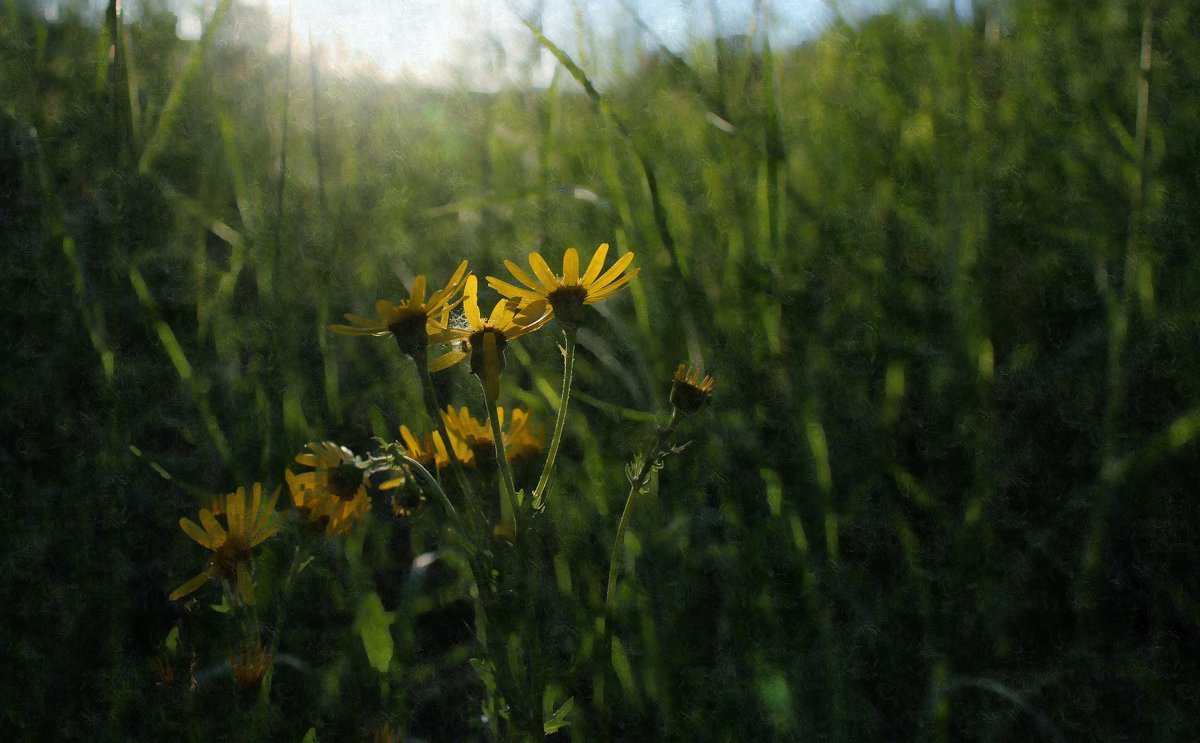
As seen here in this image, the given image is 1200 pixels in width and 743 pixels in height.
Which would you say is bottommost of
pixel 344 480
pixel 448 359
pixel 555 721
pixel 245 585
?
pixel 555 721

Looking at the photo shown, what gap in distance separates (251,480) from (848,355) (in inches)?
33.2

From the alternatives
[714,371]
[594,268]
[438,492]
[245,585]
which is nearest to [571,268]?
[594,268]

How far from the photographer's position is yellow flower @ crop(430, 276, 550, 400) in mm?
871

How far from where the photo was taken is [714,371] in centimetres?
121

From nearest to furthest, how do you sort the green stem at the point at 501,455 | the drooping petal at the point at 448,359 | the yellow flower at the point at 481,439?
the green stem at the point at 501,455 → the drooping petal at the point at 448,359 → the yellow flower at the point at 481,439

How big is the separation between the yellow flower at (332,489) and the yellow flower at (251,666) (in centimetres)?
14

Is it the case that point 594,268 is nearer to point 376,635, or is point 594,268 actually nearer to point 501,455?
point 501,455

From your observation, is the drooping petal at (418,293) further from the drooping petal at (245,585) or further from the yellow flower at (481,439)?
the drooping petal at (245,585)

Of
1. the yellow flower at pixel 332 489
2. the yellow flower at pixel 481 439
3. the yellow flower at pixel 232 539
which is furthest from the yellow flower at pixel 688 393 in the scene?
the yellow flower at pixel 232 539

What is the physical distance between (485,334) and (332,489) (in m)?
0.25

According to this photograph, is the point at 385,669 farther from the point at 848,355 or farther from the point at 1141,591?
the point at 1141,591

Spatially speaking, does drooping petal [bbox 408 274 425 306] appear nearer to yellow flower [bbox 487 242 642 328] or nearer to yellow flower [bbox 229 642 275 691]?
yellow flower [bbox 487 242 642 328]

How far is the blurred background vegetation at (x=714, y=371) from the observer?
1008 millimetres

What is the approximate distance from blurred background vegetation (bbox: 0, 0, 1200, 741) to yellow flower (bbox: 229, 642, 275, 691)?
0.07 meters
